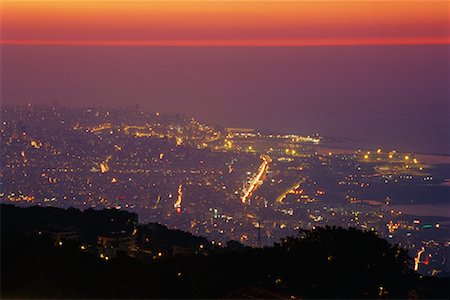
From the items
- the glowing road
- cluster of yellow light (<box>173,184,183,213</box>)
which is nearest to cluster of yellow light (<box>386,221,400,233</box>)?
the glowing road

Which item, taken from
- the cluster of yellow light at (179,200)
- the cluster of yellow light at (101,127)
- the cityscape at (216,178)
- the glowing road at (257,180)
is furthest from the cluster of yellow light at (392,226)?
the cluster of yellow light at (101,127)

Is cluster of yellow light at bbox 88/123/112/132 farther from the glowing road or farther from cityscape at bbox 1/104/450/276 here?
the glowing road

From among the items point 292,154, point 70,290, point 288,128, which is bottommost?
point 70,290

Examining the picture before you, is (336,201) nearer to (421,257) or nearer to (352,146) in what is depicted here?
(421,257)

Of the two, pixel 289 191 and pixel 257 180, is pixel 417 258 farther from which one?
pixel 257 180

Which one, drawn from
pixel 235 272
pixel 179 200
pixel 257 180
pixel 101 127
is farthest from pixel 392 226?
pixel 101 127

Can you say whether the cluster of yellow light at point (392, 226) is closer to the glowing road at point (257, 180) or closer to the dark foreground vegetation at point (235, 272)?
the glowing road at point (257, 180)

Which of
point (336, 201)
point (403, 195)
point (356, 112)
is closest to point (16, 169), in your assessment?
point (336, 201)
